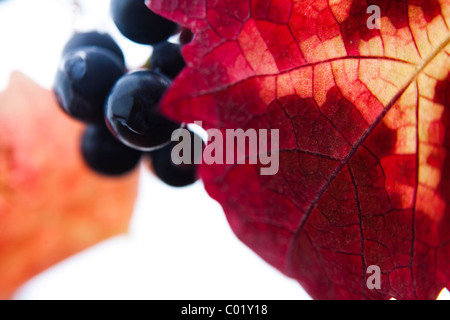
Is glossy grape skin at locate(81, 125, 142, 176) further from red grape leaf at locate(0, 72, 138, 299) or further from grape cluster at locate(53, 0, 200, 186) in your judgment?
red grape leaf at locate(0, 72, 138, 299)

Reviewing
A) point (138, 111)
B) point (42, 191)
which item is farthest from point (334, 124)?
point (42, 191)

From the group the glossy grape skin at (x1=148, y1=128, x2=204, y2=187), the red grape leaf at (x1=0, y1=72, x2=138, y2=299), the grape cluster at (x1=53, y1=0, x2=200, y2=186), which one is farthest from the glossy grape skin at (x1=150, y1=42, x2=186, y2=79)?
the red grape leaf at (x1=0, y1=72, x2=138, y2=299)

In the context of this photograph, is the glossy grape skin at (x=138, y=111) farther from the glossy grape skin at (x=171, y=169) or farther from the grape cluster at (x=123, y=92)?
the glossy grape skin at (x=171, y=169)

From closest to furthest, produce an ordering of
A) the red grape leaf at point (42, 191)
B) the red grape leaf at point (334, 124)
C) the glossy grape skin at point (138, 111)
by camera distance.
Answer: the red grape leaf at point (334, 124), the glossy grape skin at point (138, 111), the red grape leaf at point (42, 191)

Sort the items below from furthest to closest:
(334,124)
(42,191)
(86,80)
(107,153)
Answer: (42,191) < (107,153) < (86,80) < (334,124)

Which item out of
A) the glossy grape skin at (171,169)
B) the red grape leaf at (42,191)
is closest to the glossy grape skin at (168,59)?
the glossy grape skin at (171,169)

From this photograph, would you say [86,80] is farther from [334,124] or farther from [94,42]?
[334,124]

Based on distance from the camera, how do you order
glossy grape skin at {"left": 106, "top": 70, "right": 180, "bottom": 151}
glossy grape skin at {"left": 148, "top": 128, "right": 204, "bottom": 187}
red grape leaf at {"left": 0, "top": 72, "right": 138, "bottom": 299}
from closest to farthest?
glossy grape skin at {"left": 106, "top": 70, "right": 180, "bottom": 151}
glossy grape skin at {"left": 148, "top": 128, "right": 204, "bottom": 187}
red grape leaf at {"left": 0, "top": 72, "right": 138, "bottom": 299}
